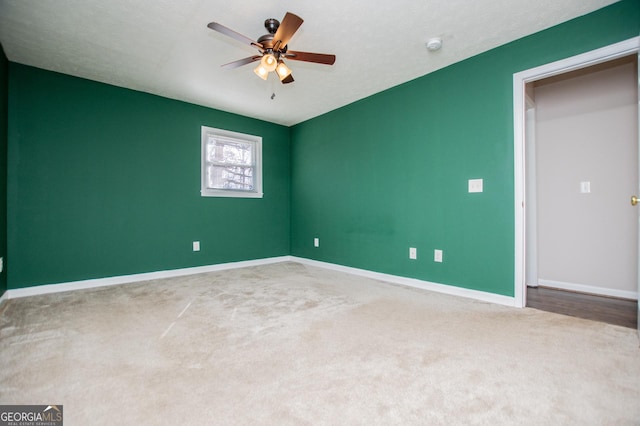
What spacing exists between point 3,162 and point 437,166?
14.4 feet

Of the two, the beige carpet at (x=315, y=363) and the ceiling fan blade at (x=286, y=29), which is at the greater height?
the ceiling fan blade at (x=286, y=29)

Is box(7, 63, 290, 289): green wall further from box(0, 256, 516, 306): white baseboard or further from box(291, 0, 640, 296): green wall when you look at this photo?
box(291, 0, 640, 296): green wall

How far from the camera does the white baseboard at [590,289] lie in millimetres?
2931

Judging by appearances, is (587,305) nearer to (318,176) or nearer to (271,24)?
(318,176)

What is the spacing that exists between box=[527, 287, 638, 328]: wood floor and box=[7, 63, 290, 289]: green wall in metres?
3.85

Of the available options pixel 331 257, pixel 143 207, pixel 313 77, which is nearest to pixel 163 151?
pixel 143 207

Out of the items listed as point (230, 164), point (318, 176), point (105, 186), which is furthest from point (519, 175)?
point (105, 186)

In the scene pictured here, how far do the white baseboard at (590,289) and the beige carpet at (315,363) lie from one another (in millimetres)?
1177

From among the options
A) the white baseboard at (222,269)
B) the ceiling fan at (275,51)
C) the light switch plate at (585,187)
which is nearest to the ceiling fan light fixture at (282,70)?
the ceiling fan at (275,51)

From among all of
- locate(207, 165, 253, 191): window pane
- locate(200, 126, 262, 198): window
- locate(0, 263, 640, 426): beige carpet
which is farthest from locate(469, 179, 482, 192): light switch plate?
locate(207, 165, 253, 191): window pane

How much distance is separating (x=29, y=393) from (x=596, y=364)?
2883mm

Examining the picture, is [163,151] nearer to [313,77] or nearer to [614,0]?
[313,77]

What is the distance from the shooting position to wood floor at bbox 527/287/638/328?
2377mm

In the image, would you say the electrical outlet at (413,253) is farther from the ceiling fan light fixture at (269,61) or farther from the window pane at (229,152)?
the window pane at (229,152)
